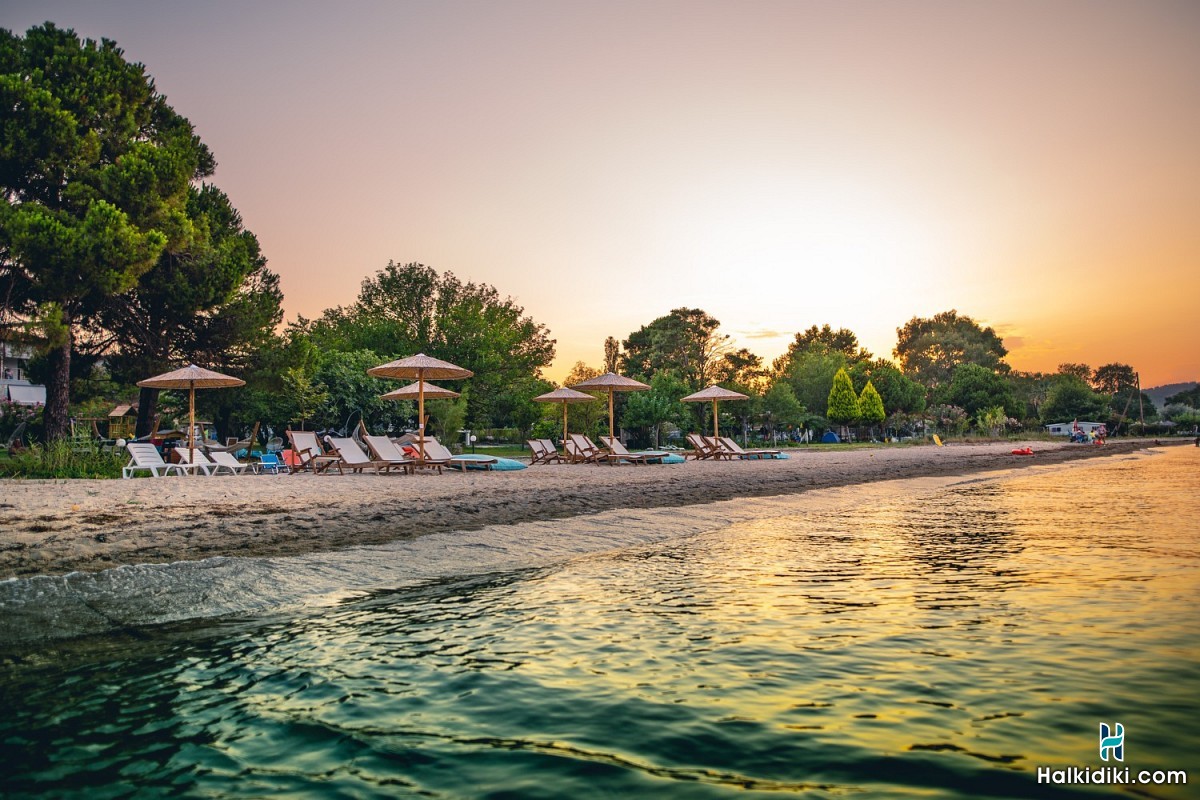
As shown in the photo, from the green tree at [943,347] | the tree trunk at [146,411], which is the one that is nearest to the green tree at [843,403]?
the tree trunk at [146,411]

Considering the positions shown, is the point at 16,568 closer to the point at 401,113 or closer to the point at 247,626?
the point at 247,626

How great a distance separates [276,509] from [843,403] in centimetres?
4365

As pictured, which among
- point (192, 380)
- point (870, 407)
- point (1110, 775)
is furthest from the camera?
point (870, 407)

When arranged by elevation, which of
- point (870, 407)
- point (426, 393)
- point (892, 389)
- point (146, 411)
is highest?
point (892, 389)

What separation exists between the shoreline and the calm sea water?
127 centimetres

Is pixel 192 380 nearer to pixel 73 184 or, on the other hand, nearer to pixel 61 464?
pixel 61 464

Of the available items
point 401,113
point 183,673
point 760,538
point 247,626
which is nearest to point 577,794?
point 183,673

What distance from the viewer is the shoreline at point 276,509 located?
22.2 feet

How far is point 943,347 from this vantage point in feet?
320

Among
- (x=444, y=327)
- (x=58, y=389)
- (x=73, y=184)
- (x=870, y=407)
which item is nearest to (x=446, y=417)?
(x=444, y=327)

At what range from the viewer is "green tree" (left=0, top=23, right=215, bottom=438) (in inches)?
723

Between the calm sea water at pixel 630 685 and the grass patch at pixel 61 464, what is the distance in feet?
38.0

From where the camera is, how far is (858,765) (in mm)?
2584

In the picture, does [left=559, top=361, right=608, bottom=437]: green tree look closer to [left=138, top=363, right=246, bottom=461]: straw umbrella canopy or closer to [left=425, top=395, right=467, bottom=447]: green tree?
[left=425, top=395, right=467, bottom=447]: green tree
